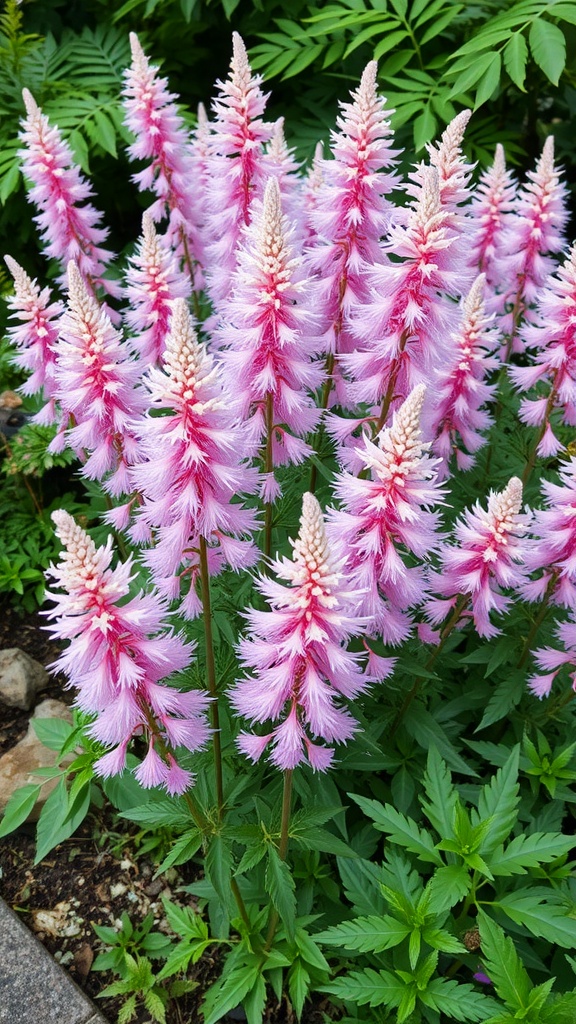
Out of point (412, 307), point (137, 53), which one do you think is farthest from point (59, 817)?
point (137, 53)

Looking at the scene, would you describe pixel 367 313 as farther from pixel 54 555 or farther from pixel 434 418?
pixel 54 555

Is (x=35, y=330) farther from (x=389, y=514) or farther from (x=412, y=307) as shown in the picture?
(x=389, y=514)

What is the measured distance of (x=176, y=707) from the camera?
1.90 m

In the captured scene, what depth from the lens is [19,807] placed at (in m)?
A: 2.87

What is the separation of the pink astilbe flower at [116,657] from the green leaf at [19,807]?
3.56 ft

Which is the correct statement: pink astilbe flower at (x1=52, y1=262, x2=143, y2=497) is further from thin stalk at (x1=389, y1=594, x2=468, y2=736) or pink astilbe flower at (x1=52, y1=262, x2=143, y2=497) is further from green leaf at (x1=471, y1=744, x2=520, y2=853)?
green leaf at (x1=471, y1=744, x2=520, y2=853)

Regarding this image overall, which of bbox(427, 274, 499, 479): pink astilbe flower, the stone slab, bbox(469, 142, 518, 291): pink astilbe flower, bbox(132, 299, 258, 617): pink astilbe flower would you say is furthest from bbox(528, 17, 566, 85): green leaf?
the stone slab

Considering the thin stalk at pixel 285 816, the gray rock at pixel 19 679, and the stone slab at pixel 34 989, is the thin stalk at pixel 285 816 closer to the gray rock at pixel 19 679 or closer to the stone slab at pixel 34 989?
the stone slab at pixel 34 989

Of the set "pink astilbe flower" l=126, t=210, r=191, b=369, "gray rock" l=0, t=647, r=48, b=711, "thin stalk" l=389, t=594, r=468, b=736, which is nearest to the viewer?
"thin stalk" l=389, t=594, r=468, b=736

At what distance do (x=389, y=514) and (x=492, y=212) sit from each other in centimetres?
221

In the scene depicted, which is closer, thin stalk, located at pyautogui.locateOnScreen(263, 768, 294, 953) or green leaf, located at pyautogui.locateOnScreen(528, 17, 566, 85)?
thin stalk, located at pyautogui.locateOnScreen(263, 768, 294, 953)

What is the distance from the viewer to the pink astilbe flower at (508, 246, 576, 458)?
2.66 metres

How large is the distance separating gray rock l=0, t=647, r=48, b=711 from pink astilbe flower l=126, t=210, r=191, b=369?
63.1 inches

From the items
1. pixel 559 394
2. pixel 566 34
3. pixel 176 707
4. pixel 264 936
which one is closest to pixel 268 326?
pixel 176 707
